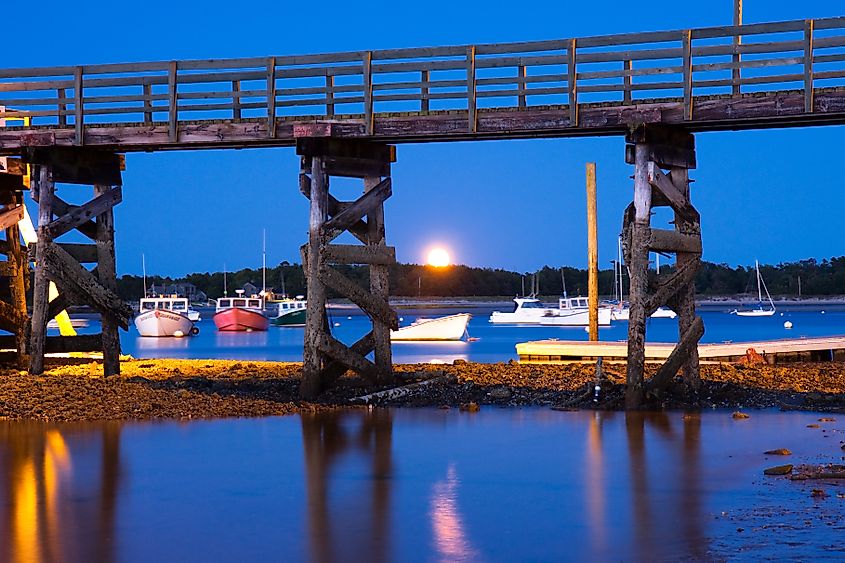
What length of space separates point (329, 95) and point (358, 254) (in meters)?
2.98

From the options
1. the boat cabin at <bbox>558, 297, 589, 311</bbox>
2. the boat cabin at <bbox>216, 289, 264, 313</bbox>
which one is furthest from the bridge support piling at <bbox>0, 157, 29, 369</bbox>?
the boat cabin at <bbox>558, 297, 589, 311</bbox>

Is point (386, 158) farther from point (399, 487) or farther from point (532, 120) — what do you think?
point (399, 487)

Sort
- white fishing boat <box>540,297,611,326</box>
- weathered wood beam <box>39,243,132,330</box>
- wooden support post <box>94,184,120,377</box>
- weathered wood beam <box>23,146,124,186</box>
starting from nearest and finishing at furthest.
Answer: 1. weathered wood beam <box>39,243,132,330</box>
2. weathered wood beam <box>23,146,124,186</box>
3. wooden support post <box>94,184,120,377</box>
4. white fishing boat <box>540,297,611,326</box>

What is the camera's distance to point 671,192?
21922 millimetres

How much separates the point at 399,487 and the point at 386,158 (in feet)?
33.9

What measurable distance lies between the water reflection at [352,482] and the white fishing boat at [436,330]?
54718mm

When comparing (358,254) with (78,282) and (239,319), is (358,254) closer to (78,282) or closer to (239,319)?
(78,282)

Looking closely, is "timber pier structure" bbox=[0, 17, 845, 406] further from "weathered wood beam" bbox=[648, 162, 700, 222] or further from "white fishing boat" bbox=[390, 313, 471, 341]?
"white fishing boat" bbox=[390, 313, 471, 341]

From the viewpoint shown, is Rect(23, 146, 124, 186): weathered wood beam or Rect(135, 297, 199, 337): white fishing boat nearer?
Rect(23, 146, 124, 186): weathered wood beam

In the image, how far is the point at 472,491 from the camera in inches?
577

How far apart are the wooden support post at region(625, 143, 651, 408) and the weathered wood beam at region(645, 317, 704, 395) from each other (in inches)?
15.1

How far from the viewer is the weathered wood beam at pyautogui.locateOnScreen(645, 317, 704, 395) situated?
71.7 ft

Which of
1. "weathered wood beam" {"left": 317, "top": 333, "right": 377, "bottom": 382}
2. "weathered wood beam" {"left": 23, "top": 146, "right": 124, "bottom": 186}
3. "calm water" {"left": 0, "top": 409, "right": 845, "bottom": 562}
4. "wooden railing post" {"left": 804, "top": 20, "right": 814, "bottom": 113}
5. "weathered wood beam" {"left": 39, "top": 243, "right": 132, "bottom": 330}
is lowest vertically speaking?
"calm water" {"left": 0, "top": 409, "right": 845, "bottom": 562}

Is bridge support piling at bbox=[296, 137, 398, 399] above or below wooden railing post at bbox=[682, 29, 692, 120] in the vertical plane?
below
